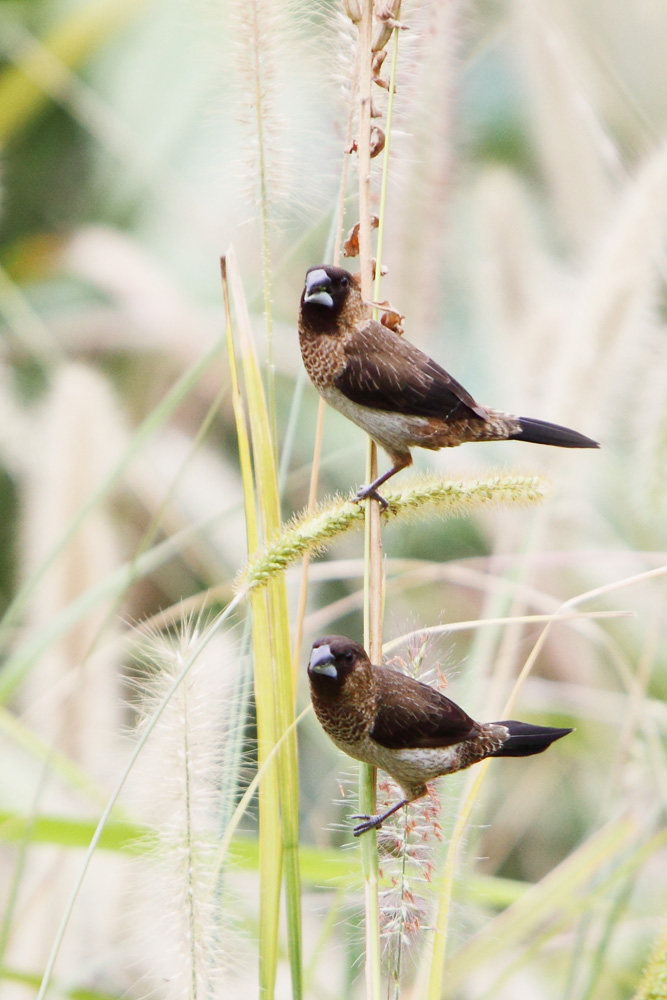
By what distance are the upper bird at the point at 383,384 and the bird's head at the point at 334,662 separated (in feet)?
0.44

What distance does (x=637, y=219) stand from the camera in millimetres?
1411

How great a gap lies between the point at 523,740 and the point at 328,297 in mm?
414

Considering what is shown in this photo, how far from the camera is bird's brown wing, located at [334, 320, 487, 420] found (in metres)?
0.79

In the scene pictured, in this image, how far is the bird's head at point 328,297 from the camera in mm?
805

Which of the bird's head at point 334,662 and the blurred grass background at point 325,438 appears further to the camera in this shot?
the blurred grass background at point 325,438

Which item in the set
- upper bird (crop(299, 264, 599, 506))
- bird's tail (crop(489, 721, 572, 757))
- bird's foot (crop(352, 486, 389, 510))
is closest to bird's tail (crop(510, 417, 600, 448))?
upper bird (crop(299, 264, 599, 506))

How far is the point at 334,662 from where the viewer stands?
75 cm

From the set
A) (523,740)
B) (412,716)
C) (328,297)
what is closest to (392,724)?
(412,716)

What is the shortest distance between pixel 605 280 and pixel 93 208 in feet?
6.91

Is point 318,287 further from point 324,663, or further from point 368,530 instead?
point 324,663

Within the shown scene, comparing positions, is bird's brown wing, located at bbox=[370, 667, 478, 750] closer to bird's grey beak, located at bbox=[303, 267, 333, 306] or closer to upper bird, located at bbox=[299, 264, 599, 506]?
upper bird, located at bbox=[299, 264, 599, 506]

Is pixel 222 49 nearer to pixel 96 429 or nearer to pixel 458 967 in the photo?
pixel 96 429

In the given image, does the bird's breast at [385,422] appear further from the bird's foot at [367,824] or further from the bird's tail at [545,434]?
the bird's foot at [367,824]

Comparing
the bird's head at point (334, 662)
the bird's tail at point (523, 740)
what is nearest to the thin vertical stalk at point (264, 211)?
the bird's head at point (334, 662)
